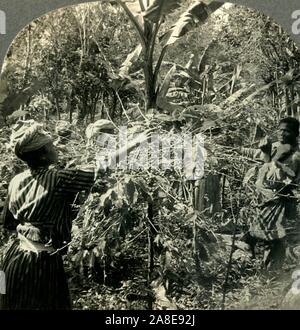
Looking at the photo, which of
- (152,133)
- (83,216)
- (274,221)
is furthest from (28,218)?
(274,221)

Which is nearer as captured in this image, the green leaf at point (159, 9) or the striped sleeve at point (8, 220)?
the green leaf at point (159, 9)

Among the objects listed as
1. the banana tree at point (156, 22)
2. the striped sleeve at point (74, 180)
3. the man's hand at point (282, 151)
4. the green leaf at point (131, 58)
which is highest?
the banana tree at point (156, 22)

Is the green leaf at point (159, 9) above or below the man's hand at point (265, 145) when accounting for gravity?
above

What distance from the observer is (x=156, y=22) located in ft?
9.41

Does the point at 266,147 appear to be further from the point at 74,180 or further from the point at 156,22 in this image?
the point at 74,180

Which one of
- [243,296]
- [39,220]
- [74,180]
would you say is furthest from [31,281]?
[243,296]

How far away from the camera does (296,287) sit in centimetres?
295

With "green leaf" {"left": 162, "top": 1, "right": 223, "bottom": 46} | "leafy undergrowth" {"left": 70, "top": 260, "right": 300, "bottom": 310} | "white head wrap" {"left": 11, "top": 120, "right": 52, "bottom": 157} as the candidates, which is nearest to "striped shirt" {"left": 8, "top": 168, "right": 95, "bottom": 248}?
"white head wrap" {"left": 11, "top": 120, "right": 52, "bottom": 157}

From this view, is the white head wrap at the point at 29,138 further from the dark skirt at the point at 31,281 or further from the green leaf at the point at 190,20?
the green leaf at the point at 190,20

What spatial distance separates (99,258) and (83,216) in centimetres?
22

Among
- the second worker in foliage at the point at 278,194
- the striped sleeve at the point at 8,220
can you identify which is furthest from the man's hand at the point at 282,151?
the striped sleeve at the point at 8,220

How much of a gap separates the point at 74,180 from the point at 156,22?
83cm

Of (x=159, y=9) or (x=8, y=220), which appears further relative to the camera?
(x=8, y=220)

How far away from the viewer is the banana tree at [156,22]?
2.86m
